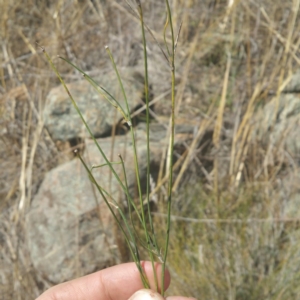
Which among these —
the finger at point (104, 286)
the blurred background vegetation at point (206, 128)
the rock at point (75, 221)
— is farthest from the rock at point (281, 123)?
the finger at point (104, 286)

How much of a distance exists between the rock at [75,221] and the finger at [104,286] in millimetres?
542

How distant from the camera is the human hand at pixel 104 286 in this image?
1.00 metres

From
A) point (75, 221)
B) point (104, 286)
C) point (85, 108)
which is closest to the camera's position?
point (104, 286)

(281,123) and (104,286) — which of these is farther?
(281,123)

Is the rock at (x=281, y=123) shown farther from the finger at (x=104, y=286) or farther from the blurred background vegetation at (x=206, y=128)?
the finger at (x=104, y=286)

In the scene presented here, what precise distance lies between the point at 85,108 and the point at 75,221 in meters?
0.55

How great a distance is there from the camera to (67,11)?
2.51m

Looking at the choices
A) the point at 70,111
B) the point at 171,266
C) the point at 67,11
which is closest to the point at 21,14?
the point at 67,11

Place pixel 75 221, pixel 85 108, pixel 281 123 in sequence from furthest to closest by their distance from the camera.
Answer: pixel 85 108, pixel 281 123, pixel 75 221

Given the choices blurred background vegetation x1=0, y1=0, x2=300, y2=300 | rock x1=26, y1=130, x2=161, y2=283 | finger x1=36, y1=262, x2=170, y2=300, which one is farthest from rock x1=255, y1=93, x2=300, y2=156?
finger x1=36, y1=262, x2=170, y2=300

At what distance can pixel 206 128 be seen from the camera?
190 cm

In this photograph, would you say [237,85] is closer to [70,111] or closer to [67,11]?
[70,111]

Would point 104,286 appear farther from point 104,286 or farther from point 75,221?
point 75,221

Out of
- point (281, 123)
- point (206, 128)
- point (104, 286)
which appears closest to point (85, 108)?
point (206, 128)
